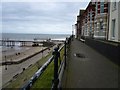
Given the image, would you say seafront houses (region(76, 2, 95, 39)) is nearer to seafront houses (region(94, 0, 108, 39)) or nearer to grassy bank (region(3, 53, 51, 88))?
seafront houses (region(94, 0, 108, 39))

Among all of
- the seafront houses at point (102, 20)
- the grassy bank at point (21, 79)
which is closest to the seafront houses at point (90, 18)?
the seafront houses at point (102, 20)

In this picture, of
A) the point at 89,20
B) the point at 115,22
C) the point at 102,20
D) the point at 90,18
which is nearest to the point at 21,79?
the point at 115,22

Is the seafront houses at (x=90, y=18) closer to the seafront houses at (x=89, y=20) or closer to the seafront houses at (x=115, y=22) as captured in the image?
the seafront houses at (x=89, y=20)

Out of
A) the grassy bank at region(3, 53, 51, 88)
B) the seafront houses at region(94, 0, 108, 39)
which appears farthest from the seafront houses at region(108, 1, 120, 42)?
the grassy bank at region(3, 53, 51, 88)

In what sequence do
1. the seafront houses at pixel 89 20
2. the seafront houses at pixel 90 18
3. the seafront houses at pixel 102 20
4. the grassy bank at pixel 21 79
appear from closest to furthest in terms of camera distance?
the grassy bank at pixel 21 79
the seafront houses at pixel 102 20
the seafront houses at pixel 90 18
the seafront houses at pixel 89 20

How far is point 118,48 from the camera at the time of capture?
1011 cm

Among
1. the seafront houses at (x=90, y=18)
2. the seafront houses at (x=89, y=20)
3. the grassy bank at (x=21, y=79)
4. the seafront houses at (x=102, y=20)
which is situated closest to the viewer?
the grassy bank at (x=21, y=79)

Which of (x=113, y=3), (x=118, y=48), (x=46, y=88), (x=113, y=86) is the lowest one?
(x=46, y=88)

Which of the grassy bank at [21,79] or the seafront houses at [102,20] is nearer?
the grassy bank at [21,79]

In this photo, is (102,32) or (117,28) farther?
(102,32)

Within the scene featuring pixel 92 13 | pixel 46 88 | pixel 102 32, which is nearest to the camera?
pixel 46 88

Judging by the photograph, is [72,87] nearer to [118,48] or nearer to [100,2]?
[118,48]

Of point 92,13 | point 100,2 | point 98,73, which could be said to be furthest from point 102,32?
point 98,73

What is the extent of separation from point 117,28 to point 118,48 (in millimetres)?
6078
